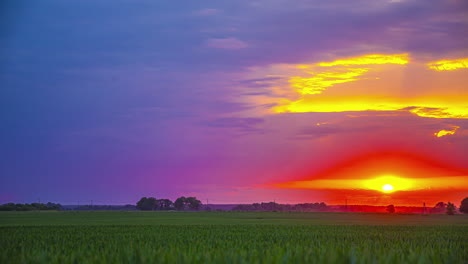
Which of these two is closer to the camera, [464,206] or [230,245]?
[230,245]

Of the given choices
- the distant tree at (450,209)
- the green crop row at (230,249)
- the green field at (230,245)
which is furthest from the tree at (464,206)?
the green crop row at (230,249)

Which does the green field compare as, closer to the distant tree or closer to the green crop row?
the green crop row

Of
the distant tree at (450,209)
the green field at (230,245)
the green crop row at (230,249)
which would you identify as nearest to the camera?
the green crop row at (230,249)

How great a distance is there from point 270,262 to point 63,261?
6.94m

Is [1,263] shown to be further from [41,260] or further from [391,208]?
[391,208]

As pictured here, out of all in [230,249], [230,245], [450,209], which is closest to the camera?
[230,249]

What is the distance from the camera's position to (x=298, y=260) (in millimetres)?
12977

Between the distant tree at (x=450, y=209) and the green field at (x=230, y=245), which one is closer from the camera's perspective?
the green field at (x=230, y=245)

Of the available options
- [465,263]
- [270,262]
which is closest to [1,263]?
[270,262]

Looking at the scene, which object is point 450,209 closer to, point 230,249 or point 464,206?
point 464,206

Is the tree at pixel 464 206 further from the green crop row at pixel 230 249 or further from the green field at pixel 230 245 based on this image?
the green crop row at pixel 230 249

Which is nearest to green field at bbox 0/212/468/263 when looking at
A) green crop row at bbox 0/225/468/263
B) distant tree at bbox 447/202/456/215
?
green crop row at bbox 0/225/468/263

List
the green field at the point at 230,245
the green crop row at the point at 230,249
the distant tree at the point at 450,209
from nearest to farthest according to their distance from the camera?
the green crop row at the point at 230,249, the green field at the point at 230,245, the distant tree at the point at 450,209

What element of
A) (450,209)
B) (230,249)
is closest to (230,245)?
(230,249)
